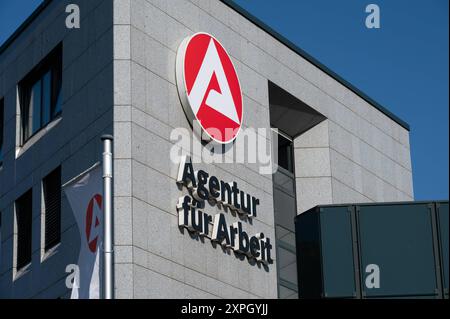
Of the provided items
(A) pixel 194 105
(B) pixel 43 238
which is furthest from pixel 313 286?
(B) pixel 43 238

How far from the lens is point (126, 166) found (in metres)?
28.9

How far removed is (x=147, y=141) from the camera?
29.8 meters

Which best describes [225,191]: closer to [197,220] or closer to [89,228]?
[197,220]

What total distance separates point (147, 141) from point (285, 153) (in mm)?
11534

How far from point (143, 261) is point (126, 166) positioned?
8.40 feet

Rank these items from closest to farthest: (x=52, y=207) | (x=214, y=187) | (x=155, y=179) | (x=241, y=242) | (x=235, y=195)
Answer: (x=155, y=179)
(x=214, y=187)
(x=241, y=242)
(x=235, y=195)
(x=52, y=207)

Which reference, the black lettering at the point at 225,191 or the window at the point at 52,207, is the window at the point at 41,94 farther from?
the black lettering at the point at 225,191

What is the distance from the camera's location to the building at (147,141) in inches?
1155

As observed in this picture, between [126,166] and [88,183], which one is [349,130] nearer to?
[126,166]

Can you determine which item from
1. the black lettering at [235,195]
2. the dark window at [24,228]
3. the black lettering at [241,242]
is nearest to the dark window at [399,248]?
the black lettering at [241,242]

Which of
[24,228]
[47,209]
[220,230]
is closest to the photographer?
[220,230]

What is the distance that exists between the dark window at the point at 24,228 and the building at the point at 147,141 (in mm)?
48

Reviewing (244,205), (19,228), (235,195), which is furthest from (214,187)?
(19,228)

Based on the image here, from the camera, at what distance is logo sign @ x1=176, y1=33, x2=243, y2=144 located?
31.6 meters
